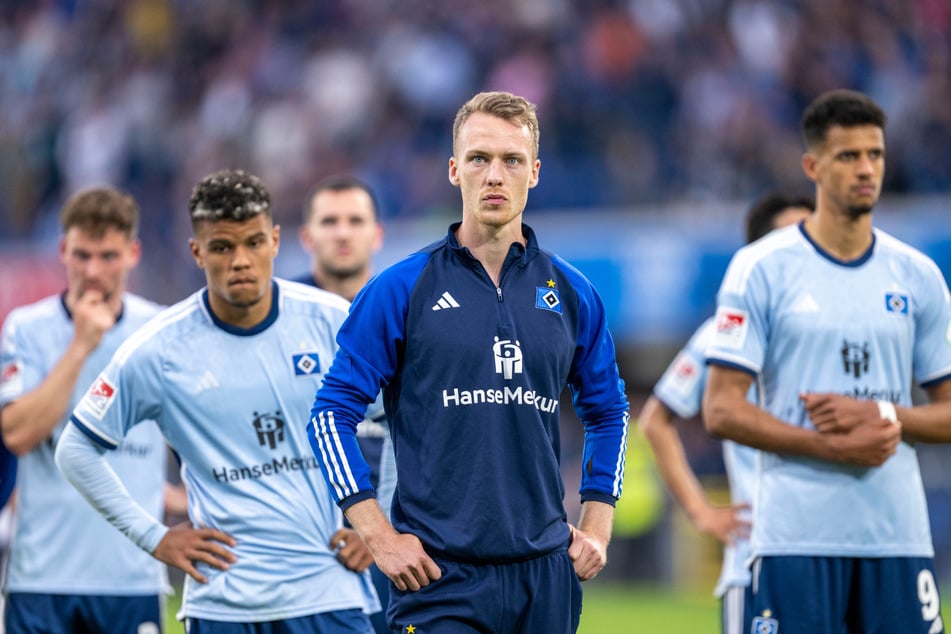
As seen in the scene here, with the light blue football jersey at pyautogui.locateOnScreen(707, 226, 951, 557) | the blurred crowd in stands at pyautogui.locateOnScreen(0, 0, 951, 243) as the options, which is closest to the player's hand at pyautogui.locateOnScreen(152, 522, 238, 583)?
the light blue football jersey at pyautogui.locateOnScreen(707, 226, 951, 557)

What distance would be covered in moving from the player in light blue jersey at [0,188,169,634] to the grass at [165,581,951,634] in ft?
20.8

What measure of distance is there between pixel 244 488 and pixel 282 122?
15403mm

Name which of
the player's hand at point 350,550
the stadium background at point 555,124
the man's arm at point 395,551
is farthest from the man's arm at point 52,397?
the stadium background at point 555,124

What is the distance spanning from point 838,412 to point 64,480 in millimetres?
3519

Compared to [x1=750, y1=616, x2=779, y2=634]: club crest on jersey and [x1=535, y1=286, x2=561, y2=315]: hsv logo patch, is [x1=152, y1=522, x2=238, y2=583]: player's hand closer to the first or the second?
[x1=535, y1=286, x2=561, y2=315]: hsv logo patch

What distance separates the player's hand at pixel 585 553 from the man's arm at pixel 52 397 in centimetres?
282

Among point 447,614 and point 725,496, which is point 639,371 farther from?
point 447,614

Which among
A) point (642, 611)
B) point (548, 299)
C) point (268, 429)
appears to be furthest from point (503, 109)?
point (642, 611)

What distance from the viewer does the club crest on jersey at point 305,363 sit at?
20.3 feet

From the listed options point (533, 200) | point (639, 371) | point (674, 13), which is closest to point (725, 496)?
point (639, 371)

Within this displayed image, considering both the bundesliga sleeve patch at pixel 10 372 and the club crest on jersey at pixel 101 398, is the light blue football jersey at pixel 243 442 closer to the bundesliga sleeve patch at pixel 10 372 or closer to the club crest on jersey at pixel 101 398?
the club crest on jersey at pixel 101 398

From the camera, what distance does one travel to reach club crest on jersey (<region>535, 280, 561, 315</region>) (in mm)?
5328

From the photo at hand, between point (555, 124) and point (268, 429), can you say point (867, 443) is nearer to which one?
point (268, 429)

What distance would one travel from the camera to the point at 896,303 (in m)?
6.71
